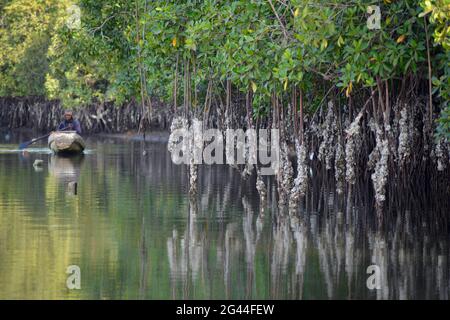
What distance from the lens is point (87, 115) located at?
57656mm

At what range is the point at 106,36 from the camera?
3150cm

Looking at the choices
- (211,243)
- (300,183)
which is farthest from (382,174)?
(211,243)

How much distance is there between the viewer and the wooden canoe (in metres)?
38.3

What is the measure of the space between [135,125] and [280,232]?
36.8 meters

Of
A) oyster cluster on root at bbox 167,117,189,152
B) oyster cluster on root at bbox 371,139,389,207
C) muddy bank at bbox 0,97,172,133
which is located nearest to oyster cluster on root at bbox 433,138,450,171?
oyster cluster on root at bbox 371,139,389,207

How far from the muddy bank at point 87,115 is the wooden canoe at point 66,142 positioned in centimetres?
708

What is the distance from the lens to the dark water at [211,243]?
44.9ft

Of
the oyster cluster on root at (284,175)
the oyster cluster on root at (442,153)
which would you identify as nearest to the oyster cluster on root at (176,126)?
the oyster cluster on root at (284,175)

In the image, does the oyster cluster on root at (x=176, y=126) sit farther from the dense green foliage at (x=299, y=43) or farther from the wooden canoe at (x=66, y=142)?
the wooden canoe at (x=66, y=142)

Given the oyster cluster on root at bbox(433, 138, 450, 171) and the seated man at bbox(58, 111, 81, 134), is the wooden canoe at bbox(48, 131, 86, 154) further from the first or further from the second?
the oyster cluster on root at bbox(433, 138, 450, 171)

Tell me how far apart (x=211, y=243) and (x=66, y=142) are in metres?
21.8
